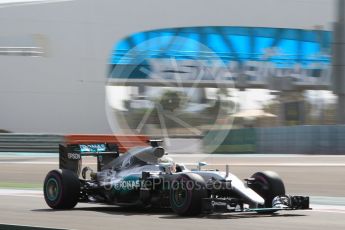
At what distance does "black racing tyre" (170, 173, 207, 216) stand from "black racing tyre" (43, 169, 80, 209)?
2.08 meters

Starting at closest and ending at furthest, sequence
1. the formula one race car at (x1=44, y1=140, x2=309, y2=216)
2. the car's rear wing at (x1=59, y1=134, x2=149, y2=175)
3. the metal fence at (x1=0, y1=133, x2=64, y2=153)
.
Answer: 1. the formula one race car at (x1=44, y1=140, x2=309, y2=216)
2. the car's rear wing at (x1=59, y1=134, x2=149, y2=175)
3. the metal fence at (x1=0, y1=133, x2=64, y2=153)

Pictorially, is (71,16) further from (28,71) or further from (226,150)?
(226,150)

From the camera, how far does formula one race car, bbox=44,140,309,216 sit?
10055 mm

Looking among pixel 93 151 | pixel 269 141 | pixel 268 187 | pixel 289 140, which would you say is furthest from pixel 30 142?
pixel 268 187

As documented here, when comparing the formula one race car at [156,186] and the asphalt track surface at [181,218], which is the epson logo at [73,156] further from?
the asphalt track surface at [181,218]

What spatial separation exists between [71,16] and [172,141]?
3493 centimetres

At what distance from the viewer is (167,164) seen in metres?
11.1

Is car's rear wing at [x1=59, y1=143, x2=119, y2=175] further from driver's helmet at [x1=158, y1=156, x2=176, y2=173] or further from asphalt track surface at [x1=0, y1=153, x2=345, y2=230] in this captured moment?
driver's helmet at [x1=158, y1=156, x2=176, y2=173]

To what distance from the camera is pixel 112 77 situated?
1273 centimetres

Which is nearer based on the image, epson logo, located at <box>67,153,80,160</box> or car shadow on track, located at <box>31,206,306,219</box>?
car shadow on track, located at <box>31,206,306,219</box>

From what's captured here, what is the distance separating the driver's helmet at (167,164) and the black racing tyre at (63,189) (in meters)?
1.49

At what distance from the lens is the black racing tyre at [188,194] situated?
9.85 meters

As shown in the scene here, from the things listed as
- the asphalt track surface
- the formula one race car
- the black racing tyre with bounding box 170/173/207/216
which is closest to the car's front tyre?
the formula one race car

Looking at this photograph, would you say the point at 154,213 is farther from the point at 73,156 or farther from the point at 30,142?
the point at 30,142
